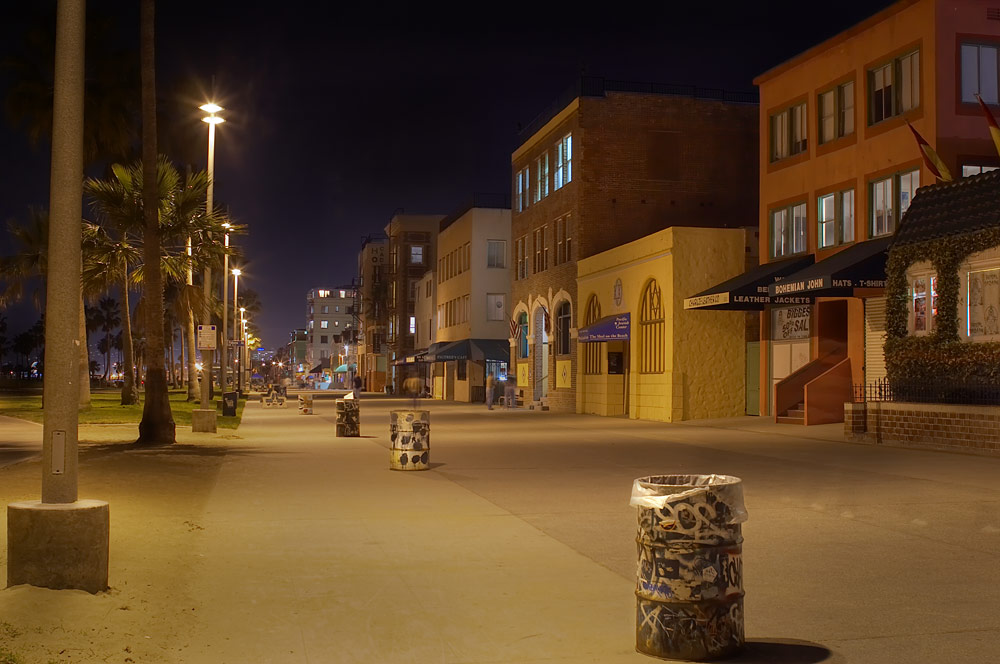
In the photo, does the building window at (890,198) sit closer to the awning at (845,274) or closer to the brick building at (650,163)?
the awning at (845,274)

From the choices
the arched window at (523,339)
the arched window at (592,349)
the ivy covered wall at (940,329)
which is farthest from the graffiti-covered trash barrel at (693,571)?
the arched window at (523,339)

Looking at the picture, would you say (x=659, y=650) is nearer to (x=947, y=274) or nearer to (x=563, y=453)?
(x=563, y=453)

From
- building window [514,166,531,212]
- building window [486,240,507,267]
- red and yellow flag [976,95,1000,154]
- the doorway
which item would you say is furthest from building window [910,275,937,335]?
building window [486,240,507,267]

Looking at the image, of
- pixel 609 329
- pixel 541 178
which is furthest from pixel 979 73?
pixel 541 178

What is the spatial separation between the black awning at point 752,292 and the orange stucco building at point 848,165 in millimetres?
68

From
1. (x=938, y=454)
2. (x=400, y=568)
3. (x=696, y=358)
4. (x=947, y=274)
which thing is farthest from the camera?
(x=696, y=358)

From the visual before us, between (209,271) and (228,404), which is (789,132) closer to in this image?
(209,271)

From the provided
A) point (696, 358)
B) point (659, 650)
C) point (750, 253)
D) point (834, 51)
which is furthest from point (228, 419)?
point (659, 650)

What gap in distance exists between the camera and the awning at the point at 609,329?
39.4 m

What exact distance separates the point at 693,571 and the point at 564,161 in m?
42.5

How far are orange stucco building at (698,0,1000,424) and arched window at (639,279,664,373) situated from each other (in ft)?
12.7

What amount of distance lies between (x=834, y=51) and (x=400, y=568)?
25693mm

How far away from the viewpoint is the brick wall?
68.3ft

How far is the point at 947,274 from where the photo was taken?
Result: 22969 millimetres
